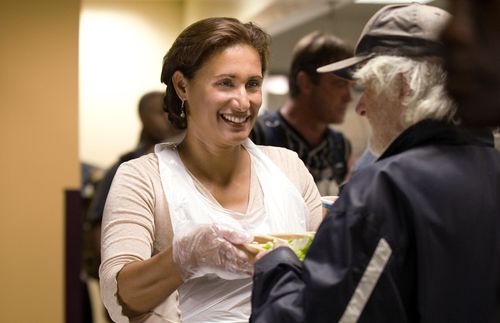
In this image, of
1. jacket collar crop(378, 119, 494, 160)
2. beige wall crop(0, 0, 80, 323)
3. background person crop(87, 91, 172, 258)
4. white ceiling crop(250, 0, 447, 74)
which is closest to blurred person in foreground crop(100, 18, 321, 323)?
jacket collar crop(378, 119, 494, 160)

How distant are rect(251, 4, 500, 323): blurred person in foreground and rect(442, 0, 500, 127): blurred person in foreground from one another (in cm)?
53

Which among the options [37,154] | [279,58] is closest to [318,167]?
[37,154]

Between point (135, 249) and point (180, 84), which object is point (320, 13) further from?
point (135, 249)

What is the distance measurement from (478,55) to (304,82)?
2.33m

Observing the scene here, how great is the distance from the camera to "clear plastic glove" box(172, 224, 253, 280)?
1539 millimetres

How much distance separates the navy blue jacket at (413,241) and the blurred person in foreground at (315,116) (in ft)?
3.41

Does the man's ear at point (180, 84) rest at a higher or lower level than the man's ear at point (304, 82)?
higher

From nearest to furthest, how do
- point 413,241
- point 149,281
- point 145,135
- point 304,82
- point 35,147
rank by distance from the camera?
point 413,241 → point 149,281 → point 35,147 → point 304,82 → point 145,135

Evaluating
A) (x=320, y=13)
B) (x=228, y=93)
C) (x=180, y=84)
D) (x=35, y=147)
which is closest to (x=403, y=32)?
(x=228, y=93)

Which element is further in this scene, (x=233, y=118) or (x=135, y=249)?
(x=233, y=118)

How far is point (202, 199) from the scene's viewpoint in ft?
5.75

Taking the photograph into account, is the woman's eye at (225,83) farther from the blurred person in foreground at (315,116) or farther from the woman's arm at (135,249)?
the blurred person in foreground at (315,116)

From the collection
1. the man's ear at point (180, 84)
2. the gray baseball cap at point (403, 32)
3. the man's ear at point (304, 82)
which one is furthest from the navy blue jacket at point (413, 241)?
the man's ear at point (304, 82)

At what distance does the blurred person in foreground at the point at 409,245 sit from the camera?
1271mm
